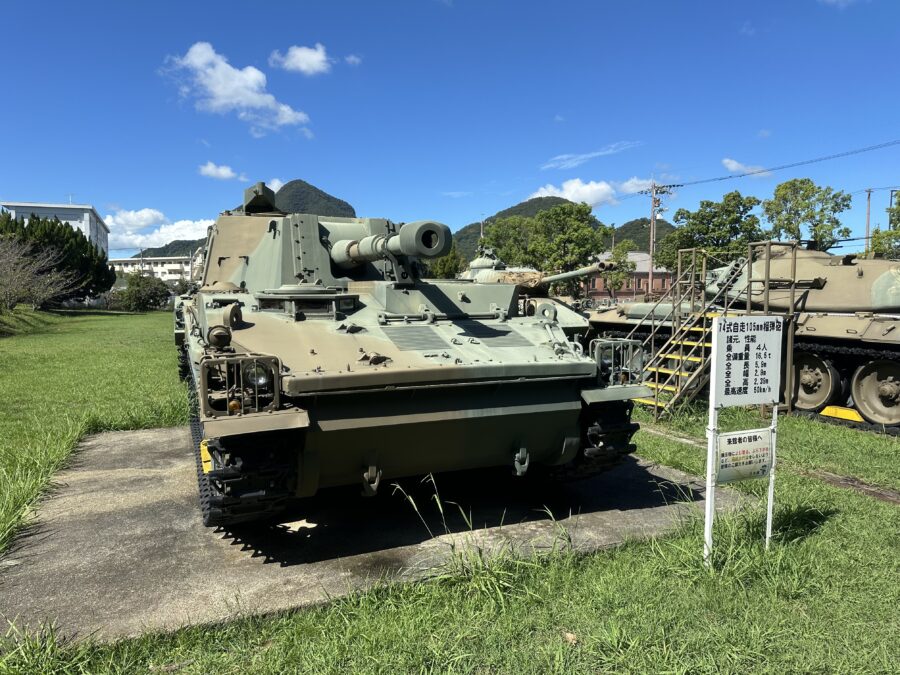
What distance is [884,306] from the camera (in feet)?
34.1

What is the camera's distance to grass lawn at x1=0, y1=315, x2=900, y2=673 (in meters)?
3.46

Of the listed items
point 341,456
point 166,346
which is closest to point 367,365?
point 341,456

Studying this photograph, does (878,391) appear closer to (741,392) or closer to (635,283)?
(741,392)

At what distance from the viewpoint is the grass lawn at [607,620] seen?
3463 mm

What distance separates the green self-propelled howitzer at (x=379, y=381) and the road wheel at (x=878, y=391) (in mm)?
6489

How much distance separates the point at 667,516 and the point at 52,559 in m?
4.88

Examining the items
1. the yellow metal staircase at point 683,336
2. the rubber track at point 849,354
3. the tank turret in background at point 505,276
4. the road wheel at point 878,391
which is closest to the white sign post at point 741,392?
the tank turret in background at point 505,276

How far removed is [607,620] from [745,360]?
80.4 inches

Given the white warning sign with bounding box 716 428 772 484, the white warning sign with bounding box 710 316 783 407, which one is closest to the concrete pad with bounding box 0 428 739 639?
the white warning sign with bounding box 716 428 772 484

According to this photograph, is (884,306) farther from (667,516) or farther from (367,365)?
(367,365)

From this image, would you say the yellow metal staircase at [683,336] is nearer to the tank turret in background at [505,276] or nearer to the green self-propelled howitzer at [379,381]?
the tank turret in background at [505,276]

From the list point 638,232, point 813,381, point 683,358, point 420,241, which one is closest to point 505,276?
point 683,358

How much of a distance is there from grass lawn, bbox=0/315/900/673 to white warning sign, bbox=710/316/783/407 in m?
0.99

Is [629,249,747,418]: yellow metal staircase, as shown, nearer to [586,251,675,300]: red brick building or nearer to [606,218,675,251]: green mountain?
[586,251,675,300]: red brick building
